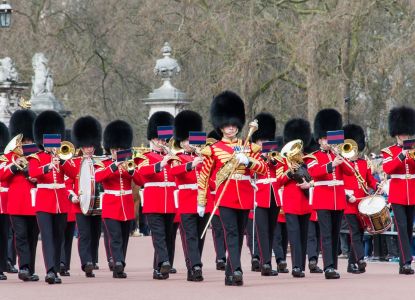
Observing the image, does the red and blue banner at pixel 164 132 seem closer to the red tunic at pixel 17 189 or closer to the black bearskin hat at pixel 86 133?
the black bearskin hat at pixel 86 133

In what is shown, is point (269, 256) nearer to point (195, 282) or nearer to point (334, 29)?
point (195, 282)

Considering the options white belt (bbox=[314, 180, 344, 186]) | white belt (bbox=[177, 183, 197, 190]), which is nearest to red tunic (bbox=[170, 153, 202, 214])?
white belt (bbox=[177, 183, 197, 190])

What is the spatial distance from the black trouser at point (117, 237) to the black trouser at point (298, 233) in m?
1.56

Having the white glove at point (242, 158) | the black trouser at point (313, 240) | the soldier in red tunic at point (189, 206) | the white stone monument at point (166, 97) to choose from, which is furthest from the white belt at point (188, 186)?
the white stone monument at point (166, 97)

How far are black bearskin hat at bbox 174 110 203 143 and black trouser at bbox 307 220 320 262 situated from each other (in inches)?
64.4

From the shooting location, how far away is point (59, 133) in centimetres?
1552

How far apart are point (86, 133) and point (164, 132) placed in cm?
136

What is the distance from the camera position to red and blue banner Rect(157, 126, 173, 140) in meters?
15.4

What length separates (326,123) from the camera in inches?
623

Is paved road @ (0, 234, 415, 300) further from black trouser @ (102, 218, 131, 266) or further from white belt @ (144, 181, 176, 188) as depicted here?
white belt @ (144, 181, 176, 188)

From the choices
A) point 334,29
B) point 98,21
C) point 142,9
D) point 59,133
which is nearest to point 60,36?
point 98,21

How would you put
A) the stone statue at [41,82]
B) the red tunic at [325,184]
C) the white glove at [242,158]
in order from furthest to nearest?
the stone statue at [41,82], the red tunic at [325,184], the white glove at [242,158]

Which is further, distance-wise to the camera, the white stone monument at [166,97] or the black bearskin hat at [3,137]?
the white stone monument at [166,97]

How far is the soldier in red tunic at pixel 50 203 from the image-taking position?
1457 cm
